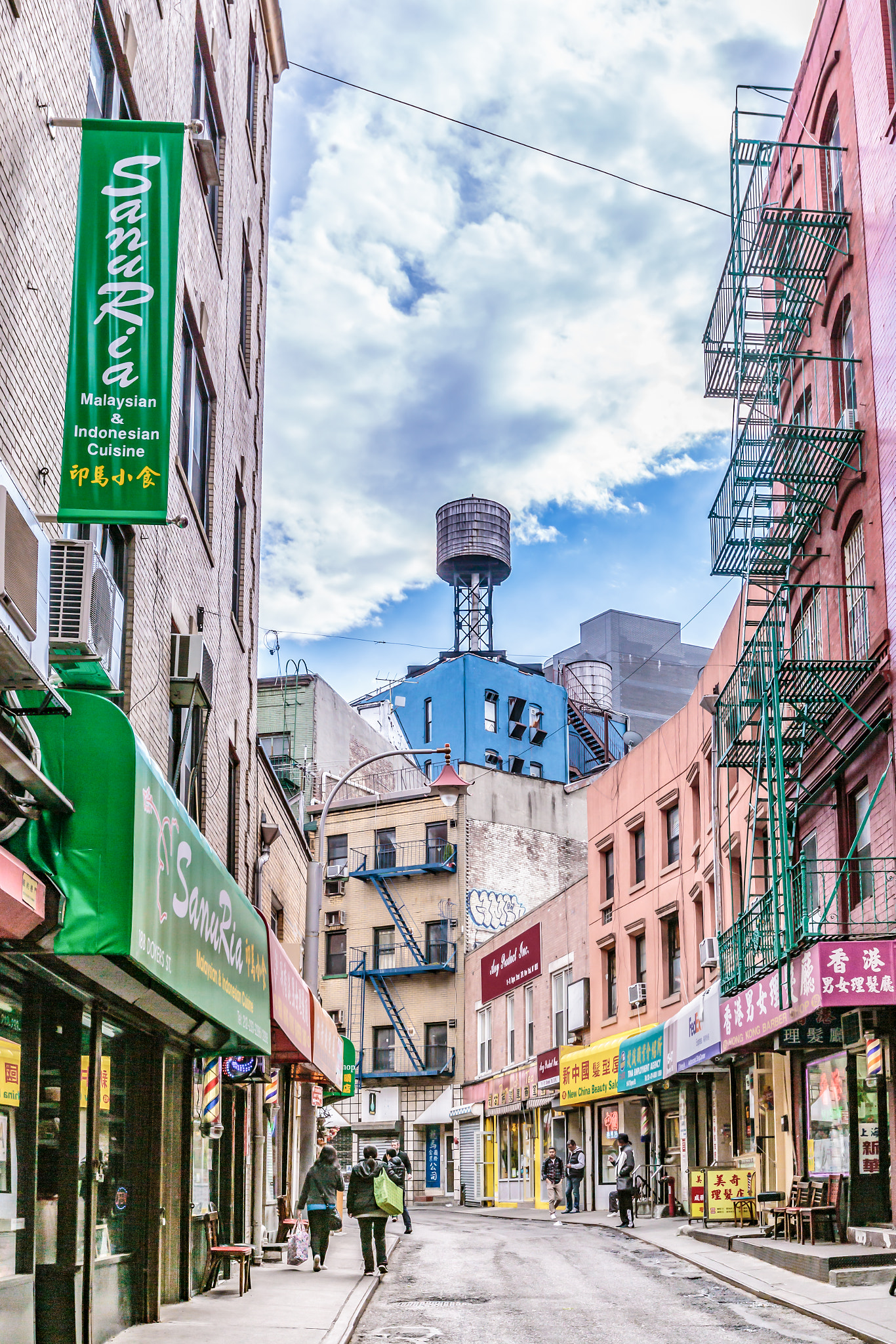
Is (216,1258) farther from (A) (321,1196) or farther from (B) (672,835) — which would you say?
(B) (672,835)

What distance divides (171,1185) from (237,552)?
908cm

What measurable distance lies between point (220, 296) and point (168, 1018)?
30.7 feet

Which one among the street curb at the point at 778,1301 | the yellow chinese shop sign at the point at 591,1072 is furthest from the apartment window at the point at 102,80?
the yellow chinese shop sign at the point at 591,1072

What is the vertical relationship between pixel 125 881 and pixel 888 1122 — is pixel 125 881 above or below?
above

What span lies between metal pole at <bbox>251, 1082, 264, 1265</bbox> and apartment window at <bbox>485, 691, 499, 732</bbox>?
38490 mm

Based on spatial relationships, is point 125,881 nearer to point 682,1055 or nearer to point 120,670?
A: point 120,670

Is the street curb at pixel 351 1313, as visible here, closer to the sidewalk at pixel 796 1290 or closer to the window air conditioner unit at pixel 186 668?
the sidewalk at pixel 796 1290

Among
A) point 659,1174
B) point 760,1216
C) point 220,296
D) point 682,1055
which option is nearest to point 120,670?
point 220,296

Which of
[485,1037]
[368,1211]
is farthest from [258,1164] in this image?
[485,1037]

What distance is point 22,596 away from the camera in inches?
284

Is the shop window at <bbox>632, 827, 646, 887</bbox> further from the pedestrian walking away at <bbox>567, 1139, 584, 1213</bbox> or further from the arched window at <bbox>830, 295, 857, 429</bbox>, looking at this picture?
the arched window at <bbox>830, 295, 857, 429</bbox>

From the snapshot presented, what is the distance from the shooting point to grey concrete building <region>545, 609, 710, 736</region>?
234ft

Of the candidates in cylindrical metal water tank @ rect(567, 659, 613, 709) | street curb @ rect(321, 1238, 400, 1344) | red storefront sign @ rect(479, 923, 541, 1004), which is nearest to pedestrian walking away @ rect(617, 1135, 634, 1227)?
street curb @ rect(321, 1238, 400, 1344)

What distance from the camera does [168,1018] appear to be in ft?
39.0
